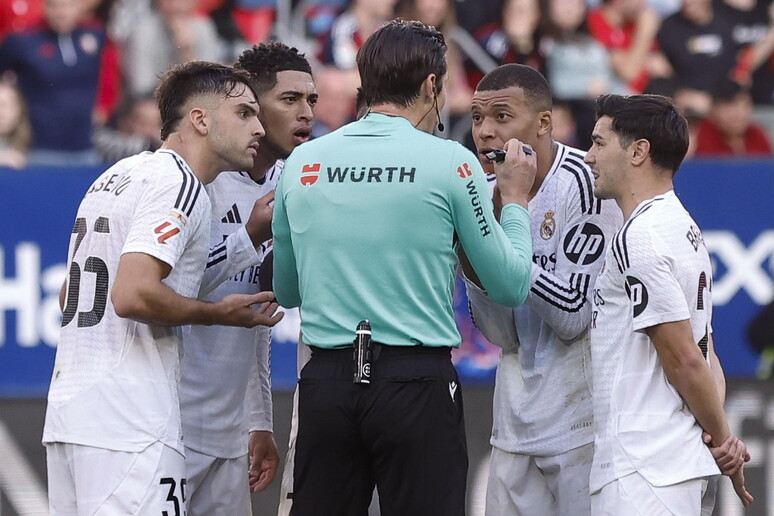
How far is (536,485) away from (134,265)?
6.27 feet

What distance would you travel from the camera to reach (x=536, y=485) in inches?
190

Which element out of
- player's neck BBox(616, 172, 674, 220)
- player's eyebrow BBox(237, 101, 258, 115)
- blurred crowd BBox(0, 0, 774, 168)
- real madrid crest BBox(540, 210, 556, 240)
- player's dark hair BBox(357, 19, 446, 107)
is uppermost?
blurred crowd BBox(0, 0, 774, 168)

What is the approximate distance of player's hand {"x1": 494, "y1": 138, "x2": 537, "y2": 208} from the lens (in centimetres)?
421

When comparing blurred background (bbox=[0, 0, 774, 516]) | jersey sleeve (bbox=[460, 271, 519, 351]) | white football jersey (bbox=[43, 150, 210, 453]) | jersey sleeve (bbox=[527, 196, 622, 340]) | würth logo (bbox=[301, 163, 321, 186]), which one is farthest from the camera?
blurred background (bbox=[0, 0, 774, 516])

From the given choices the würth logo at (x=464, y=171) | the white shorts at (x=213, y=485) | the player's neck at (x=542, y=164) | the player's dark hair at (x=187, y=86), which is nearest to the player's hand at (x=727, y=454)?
the würth logo at (x=464, y=171)

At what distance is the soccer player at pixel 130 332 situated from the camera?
3.92 meters

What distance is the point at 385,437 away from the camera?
3750 mm

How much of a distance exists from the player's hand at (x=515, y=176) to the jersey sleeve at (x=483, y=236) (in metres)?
0.32

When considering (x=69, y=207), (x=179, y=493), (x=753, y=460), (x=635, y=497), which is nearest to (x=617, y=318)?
(x=635, y=497)

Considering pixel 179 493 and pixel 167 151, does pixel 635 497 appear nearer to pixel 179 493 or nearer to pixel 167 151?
pixel 179 493

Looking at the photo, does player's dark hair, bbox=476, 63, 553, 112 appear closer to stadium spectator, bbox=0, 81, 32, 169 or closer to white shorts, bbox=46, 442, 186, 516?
white shorts, bbox=46, 442, 186, 516

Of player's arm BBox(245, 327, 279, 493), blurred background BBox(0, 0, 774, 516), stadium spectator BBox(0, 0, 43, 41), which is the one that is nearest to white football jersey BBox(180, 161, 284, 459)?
player's arm BBox(245, 327, 279, 493)

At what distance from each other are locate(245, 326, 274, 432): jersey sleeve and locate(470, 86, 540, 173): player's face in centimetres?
125

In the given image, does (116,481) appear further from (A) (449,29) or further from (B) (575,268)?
(A) (449,29)
